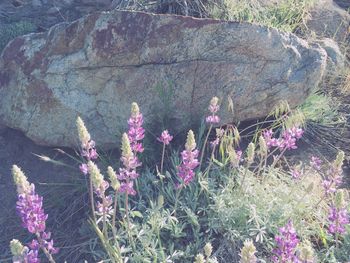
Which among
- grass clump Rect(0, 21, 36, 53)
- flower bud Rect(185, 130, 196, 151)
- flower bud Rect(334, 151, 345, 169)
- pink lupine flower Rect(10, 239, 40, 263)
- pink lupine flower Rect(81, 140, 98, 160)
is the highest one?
flower bud Rect(334, 151, 345, 169)

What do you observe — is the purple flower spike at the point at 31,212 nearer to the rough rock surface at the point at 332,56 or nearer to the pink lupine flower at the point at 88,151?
the pink lupine flower at the point at 88,151

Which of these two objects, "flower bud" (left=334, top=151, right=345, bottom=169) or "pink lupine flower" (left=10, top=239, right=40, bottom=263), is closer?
"pink lupine flower" (left=10, top=239, right=40, bottom=263)

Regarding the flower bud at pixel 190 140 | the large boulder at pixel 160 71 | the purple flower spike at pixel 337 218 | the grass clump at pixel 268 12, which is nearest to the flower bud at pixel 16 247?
the flower bud at pixel 190 140

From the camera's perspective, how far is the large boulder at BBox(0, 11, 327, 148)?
4047 millimetres

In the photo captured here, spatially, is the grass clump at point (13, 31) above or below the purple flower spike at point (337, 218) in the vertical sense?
below

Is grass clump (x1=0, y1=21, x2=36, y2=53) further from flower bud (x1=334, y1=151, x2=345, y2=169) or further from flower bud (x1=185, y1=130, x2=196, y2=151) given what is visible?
flower bud (x1=334, y1=151, x2=345, y2=169)

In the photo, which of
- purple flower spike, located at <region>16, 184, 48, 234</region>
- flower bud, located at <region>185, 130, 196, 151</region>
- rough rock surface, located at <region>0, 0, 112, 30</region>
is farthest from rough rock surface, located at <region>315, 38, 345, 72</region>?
purple flower spike, located at <region>16, 184, 48, 234</region>

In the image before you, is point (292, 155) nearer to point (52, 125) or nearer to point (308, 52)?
point (308, 52)

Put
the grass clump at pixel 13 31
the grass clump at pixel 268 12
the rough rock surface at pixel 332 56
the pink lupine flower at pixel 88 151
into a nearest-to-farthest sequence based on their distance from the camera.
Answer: the pink lupine flower at pixel 88 151 → the grass clump at pixel 268 12 → the rough rock surface at pixel 332 56 → the grass clump at pixel 13 31

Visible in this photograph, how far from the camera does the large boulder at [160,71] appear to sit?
13.3 feet

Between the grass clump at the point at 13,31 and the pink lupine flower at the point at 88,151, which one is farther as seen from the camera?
the grass clump at the point at 13,31

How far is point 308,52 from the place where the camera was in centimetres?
417

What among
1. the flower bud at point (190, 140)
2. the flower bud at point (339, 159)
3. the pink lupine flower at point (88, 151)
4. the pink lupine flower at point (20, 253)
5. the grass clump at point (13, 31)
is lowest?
the grass clump at point (13, 31)

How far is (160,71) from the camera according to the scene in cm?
409
